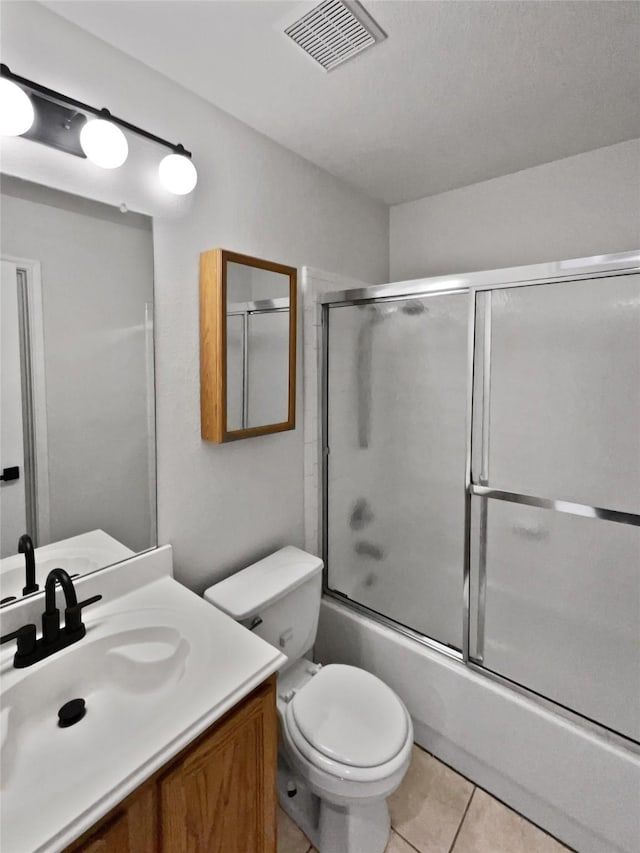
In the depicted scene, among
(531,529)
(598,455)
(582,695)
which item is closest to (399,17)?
(598,455)

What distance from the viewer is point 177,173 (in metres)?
1.33

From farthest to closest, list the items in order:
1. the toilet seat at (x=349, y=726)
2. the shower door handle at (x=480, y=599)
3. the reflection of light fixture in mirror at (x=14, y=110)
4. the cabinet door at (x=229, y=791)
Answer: the shower door handle at (x=480, y=599)
the toilet seat at (x=349, y=726)
the reflection of light fixture in mirror at (x=14, y=110)
the cabinet door at (x=229, y=791)

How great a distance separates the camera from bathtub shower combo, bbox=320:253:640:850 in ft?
4.54

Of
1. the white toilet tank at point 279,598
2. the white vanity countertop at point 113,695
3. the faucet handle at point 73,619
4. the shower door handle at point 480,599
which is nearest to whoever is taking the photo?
the white vanity countertop at point 113,695

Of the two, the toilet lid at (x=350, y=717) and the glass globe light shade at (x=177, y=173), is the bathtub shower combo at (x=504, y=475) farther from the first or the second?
the glass globe light shade at (x=177, y=173)

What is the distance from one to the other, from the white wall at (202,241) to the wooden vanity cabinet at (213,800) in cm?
63

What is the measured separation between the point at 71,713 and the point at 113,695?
107 mm

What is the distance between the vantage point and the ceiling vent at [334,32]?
1.08 meters

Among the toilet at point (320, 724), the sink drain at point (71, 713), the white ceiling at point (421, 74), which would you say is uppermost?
the white ceiling at point (421, 74)

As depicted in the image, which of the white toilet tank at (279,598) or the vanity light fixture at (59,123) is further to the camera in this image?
the white toilet tank at (279,598)

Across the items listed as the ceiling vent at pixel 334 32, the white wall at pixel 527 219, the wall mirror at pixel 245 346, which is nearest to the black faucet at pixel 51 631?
the wall mirror at pixel 245 346

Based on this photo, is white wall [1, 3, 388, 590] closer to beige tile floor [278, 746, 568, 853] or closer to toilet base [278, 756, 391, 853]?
toilet base [278, 756, 391, 853]

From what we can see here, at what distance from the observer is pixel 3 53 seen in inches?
40.1

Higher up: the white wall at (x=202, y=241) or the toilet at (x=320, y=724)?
the white wall at (x=202, y=241)
